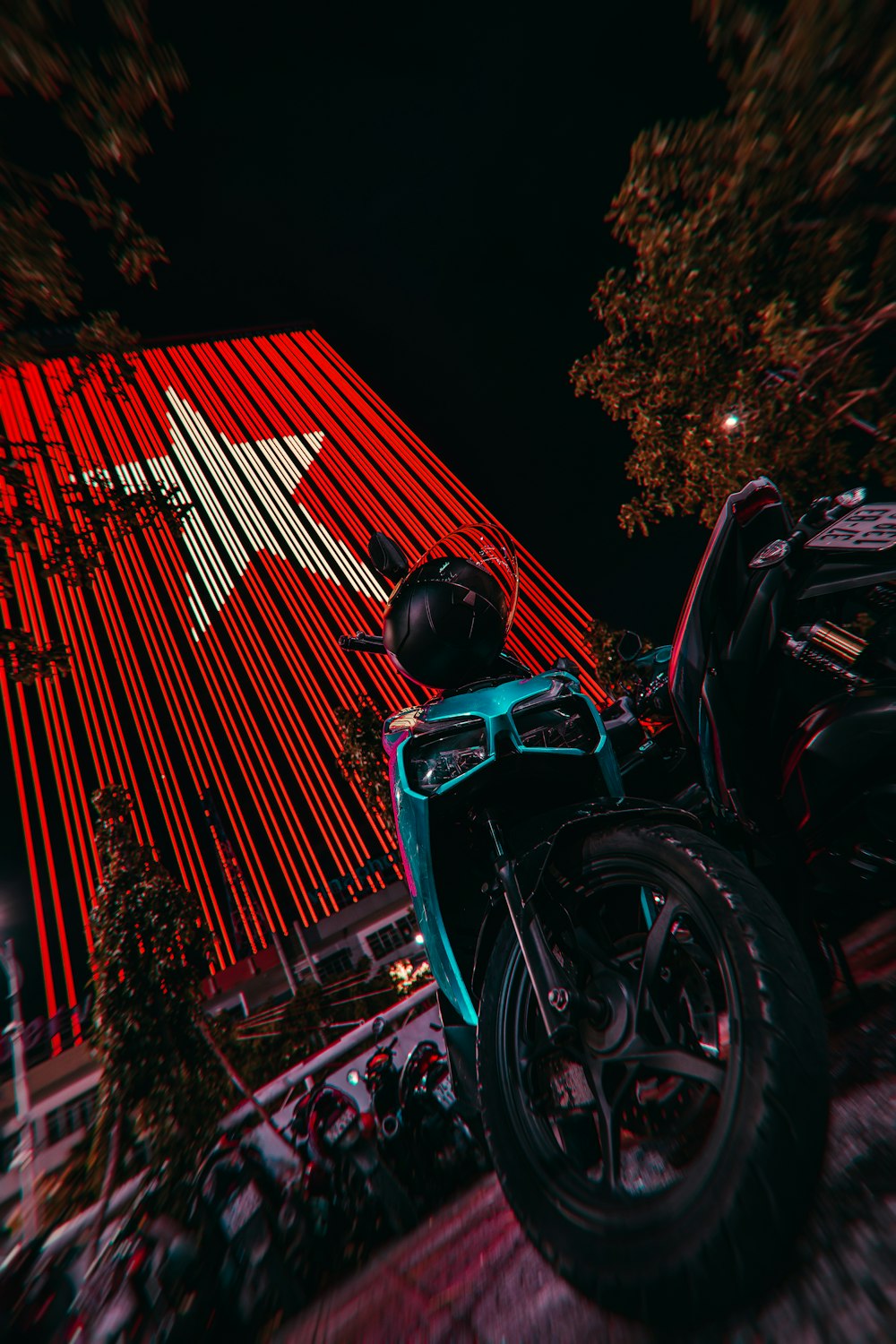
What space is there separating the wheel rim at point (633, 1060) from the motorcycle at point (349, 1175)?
5.10 metres

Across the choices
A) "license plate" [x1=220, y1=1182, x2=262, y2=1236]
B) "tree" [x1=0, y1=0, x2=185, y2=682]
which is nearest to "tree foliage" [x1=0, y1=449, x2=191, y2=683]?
"tree" [x1=0, y1=0, x2=185, y2=682]

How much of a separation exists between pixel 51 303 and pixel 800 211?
20.0 feet

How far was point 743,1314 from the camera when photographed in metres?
0.84

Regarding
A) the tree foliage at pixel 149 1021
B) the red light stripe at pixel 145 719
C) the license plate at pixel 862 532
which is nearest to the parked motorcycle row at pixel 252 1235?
the license plate at pixel 862 532

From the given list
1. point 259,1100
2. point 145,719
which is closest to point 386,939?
point 145,719

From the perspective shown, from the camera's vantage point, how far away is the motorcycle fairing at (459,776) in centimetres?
182

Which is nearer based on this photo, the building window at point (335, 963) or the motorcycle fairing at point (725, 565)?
the motorcycle fairing at point (725, 565)

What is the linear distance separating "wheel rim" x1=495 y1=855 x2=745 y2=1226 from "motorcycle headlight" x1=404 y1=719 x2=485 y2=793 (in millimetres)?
578

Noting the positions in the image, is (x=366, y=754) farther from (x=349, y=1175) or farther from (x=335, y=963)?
Result: (x=335, y=963)

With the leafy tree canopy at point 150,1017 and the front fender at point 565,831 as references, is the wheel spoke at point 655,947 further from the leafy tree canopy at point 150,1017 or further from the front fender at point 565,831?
the leafy tree canopy at point 150,1017

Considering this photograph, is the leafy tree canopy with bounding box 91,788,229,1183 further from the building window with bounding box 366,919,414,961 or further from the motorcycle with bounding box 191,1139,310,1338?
the building window with bounding box 366,919,414,961

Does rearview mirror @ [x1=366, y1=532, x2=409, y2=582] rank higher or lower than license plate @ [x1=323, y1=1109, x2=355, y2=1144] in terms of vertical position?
higher

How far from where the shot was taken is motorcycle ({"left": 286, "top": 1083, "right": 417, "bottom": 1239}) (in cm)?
497

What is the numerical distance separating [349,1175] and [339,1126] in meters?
1.47
